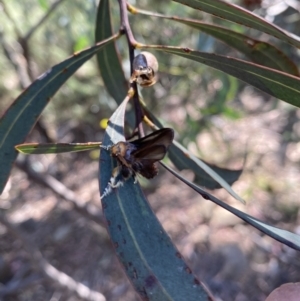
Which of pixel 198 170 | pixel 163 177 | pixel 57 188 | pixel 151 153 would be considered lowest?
pixel 163 177

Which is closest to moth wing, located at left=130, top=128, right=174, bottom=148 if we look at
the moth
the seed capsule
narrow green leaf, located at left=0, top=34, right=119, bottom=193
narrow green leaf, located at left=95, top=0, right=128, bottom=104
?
the moth

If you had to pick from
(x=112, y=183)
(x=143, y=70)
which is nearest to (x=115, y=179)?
(x=112, y=183)

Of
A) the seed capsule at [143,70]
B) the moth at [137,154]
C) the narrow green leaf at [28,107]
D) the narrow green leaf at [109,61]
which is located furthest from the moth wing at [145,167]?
the narrow green leaf at [109,61]

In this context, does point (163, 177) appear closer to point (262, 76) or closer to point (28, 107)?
point (28, 107)

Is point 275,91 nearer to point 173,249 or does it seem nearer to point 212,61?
point 212,61

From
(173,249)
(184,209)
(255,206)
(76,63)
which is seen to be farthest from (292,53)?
(173,249)

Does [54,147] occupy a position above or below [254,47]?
above
